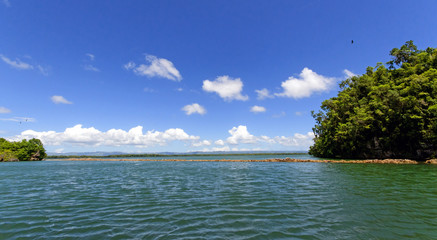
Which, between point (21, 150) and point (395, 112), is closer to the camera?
point (395, 112)

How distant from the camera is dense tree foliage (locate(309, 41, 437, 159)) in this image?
144 ft

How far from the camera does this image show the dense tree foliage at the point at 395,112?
43.8 meters

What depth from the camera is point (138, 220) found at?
31.7 ft

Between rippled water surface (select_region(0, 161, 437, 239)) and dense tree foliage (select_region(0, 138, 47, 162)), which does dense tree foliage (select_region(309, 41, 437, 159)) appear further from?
dense tree foliage (select_region(0, 138, 47, 162))

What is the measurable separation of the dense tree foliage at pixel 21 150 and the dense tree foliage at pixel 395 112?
151744 millimetres

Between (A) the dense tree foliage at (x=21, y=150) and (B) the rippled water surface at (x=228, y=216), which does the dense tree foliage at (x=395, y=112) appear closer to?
(B) the rippled water surface at (x=228, y=216)

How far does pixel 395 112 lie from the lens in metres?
47.9

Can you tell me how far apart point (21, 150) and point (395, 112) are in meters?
161

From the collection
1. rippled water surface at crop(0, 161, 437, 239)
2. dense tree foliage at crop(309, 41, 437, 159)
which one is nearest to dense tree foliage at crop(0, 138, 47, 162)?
rippled water surface at crop(0, 161, 437, 239)

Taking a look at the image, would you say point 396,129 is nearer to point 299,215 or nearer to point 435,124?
point 435,124

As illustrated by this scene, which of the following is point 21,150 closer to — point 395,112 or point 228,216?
point 228,216

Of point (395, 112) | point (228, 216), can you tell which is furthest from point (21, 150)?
point (395, 112)

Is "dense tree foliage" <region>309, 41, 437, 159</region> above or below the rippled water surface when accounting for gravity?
above

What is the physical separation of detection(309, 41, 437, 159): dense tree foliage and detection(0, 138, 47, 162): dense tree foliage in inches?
5974
